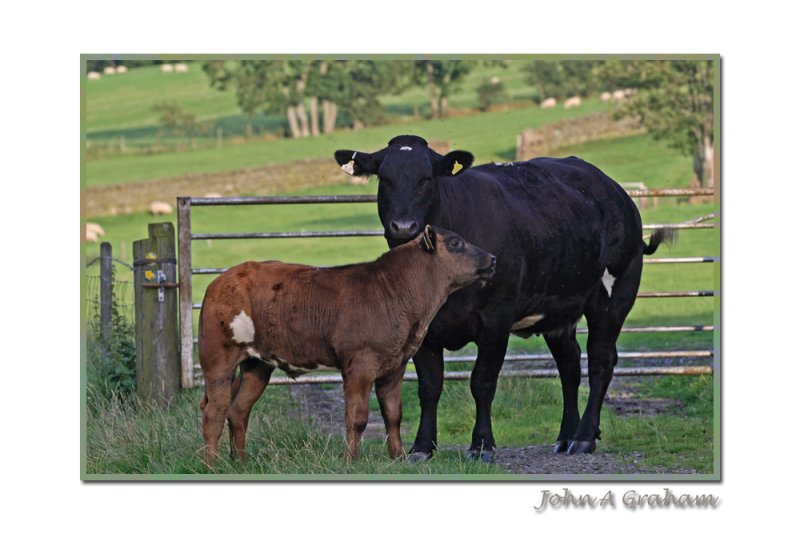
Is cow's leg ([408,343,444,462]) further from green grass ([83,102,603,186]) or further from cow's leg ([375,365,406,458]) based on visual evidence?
green grass ([83,102,603,186])

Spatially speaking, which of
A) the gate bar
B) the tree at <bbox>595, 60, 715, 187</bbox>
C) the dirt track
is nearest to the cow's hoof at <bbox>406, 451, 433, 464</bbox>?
the dirt track

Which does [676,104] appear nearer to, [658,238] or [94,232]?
[94,232]

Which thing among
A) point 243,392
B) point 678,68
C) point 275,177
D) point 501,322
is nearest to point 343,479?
point 243,392

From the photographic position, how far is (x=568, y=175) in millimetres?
11555

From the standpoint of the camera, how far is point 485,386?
10102mm

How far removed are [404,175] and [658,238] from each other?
3.90 m

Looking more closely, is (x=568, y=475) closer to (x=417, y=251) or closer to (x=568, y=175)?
(x=417, y=251)

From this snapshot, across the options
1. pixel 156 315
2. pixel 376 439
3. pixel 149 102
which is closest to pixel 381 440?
pixel 376 439

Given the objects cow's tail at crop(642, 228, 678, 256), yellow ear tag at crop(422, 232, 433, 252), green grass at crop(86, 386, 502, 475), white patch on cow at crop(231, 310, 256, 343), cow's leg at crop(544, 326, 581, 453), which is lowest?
green grass at crop(86, 386, 502, 475)

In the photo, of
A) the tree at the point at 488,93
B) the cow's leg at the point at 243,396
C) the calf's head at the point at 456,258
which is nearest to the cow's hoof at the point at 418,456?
the cow's leg at the point at 243,396

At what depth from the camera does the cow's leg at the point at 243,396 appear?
9.41 m

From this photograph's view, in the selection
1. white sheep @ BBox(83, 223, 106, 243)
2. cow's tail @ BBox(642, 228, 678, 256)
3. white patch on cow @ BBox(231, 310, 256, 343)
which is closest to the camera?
white patch on cow @ BBox(231, 310, 256, 343)

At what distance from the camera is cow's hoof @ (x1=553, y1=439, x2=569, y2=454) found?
36.0 ft

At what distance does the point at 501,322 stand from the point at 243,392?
208 centimetres
